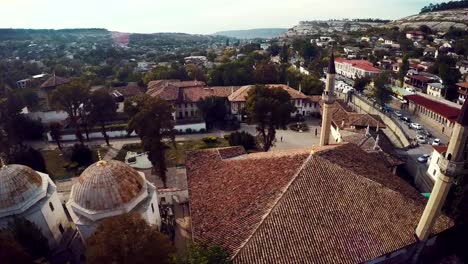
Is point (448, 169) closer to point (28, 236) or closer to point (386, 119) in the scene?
point (28, 236)

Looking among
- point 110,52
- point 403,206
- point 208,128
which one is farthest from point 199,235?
point 110,52

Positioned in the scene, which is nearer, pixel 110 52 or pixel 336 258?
pixel 336 258

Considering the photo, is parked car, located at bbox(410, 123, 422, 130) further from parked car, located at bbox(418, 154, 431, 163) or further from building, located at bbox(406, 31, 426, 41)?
building, located at bbox(406, 31, 426, 41)

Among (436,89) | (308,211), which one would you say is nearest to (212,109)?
(308,211)

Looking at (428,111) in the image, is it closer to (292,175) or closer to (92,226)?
(292,175)

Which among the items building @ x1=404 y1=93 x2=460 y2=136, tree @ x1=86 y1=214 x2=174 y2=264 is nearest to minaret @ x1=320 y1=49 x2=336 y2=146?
tree @ x1=86 y1=214 x2=174 y2=264

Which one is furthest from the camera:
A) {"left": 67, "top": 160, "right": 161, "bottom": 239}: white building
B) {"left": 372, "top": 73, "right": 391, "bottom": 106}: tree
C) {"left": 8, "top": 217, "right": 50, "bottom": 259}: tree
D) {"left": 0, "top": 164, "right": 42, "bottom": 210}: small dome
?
{"left": 372, "top": 73, "right": 391, "bottom": 106}: tree
